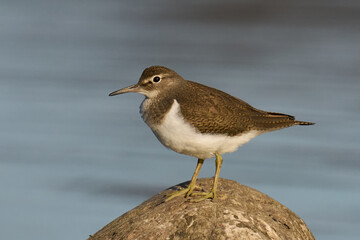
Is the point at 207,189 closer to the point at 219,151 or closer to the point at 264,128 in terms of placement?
the point at 219,151

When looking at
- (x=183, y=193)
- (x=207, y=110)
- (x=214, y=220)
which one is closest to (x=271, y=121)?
(x=207, y=110)

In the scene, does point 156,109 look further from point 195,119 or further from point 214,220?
point 214,220

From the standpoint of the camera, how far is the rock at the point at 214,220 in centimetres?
665

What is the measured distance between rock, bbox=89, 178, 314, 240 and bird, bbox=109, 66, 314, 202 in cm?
Answer: 29

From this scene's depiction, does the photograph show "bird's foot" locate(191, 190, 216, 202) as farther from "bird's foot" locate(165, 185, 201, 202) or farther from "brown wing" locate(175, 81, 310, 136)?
"brown wing" locate(175, 81, 310, 136)

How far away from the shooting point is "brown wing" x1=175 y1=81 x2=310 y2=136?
7.52 metres

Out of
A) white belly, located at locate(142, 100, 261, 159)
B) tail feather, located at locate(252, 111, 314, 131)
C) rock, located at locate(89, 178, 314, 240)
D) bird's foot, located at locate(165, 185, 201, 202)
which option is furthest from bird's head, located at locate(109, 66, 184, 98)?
rock, located at locate(89, 178, 314, 240)

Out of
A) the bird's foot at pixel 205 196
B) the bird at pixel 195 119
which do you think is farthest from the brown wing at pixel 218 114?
the bird's foot at pixel 205 196

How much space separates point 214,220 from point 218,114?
1.54m

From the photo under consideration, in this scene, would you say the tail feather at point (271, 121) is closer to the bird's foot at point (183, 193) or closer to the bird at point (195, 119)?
the bird at point (195, 119)

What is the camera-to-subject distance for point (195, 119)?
24.5 feet

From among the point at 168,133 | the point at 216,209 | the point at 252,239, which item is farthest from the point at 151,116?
the point at 252,239

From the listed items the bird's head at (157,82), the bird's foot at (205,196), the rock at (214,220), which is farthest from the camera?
the bird's head at (157,82)

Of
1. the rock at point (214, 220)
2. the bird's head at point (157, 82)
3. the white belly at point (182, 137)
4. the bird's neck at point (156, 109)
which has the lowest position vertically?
the rock at point (214, 220)
